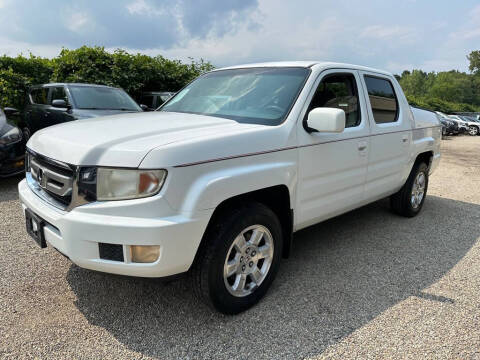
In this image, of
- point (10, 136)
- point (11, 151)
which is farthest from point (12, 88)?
point (11, 151)

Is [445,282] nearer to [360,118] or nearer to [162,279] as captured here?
[360,118]

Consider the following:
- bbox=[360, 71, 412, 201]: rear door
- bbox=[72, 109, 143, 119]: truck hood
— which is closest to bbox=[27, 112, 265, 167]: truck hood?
bbox=[360, 71, 412, 201]: rear door

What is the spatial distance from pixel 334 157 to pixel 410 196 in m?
2.19

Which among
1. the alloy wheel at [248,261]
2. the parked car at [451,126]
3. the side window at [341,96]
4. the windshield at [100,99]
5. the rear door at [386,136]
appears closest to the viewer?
the alloy wheel at [248,261]

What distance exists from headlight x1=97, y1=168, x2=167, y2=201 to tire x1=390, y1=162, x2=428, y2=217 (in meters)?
3.73

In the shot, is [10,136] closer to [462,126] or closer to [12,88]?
[12,88]

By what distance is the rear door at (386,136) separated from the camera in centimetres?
391

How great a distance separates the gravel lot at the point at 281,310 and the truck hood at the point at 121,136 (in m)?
0.76

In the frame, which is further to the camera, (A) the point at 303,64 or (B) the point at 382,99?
(B) the point at 382,99

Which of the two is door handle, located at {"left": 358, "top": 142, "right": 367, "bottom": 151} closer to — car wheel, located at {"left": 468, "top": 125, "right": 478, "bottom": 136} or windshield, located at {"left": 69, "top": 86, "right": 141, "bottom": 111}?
windshield, located at {"left": 69, "top": 86, "right": 141, "bottom": 111}

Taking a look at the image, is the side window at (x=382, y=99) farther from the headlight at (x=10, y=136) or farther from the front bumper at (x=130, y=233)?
the headlight at (x=10, y=136)

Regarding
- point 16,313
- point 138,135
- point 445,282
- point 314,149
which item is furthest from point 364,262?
point 16,313

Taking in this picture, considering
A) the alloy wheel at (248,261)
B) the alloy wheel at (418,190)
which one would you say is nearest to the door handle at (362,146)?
the alloy wheel at (248,261)

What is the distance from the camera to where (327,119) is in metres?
2.82
